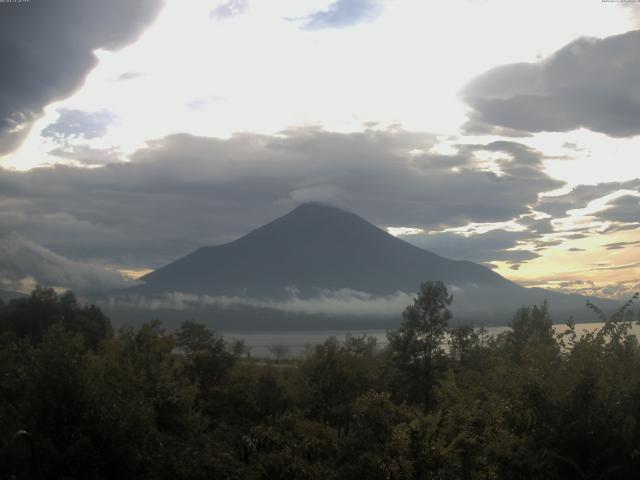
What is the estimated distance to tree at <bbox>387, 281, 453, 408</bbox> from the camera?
47750 millimetres

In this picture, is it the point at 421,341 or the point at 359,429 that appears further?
the point at 421,341

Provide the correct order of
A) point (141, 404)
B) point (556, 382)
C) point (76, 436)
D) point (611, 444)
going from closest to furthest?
1. point (611, 444)
2. point (556, 382)
3. point (76, 436)
4. point (141, 404)

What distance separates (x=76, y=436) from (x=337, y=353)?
1369 inches

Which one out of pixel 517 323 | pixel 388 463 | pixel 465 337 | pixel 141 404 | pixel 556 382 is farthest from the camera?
pixel 517 323

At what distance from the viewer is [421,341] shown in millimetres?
50250

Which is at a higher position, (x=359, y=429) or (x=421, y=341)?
(x=421, y=341)

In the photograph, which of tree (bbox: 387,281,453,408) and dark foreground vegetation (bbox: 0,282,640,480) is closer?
dark foreground vegetation (bbox: 0,282,640,480)

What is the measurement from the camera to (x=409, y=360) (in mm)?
49656

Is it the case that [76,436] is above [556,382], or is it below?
below

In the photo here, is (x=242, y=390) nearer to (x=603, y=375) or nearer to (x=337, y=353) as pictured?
(x=337, y=353)

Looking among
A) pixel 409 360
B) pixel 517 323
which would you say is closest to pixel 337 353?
pixel 409 360

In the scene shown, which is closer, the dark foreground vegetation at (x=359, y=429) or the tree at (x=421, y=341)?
the dark foreground vegetation at (x=359, y=429)

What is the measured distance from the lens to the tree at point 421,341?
47750mm

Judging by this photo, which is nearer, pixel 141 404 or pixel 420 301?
pixel 141 404
